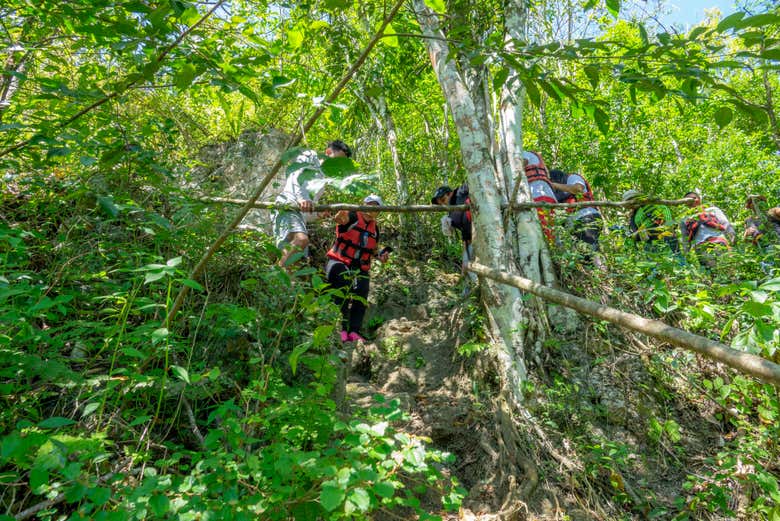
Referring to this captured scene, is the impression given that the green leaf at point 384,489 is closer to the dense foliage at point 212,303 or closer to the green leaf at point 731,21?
the dense foliage at point 212,303

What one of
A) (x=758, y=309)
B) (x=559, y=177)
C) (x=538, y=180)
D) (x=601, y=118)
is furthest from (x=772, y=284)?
(x=559, y=177)

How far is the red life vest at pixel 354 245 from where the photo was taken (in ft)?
15.2

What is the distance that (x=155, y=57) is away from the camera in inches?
75.0

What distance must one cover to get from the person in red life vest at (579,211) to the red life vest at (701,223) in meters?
1.04

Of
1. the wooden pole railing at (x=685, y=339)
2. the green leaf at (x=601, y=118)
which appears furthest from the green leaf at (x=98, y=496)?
the green leaf at (x=601, y=118)

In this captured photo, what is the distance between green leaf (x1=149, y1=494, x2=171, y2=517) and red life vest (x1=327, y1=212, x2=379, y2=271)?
3.31m

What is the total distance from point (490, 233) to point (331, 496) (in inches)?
110

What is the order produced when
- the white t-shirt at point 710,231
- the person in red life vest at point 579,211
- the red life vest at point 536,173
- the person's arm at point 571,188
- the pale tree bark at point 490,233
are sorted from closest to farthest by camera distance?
the pale tree bark at point 490,233
the person in red life vest at point 579,211
the white t-shirt at point 710,231
the red life vest at point 536,173
the person's arm at point 571,188

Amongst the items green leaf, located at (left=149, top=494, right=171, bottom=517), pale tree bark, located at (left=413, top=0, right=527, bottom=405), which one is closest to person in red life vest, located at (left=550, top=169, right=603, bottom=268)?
pale tree bark, located at (left=413, top=0, right=527, bottom=405)

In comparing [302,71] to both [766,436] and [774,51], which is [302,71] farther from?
[766,436]

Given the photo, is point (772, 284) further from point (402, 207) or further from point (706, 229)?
point (706, 229)

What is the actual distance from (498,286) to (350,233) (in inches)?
68.4

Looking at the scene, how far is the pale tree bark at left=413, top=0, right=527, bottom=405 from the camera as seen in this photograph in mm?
3529

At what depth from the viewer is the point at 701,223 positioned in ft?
16.6
